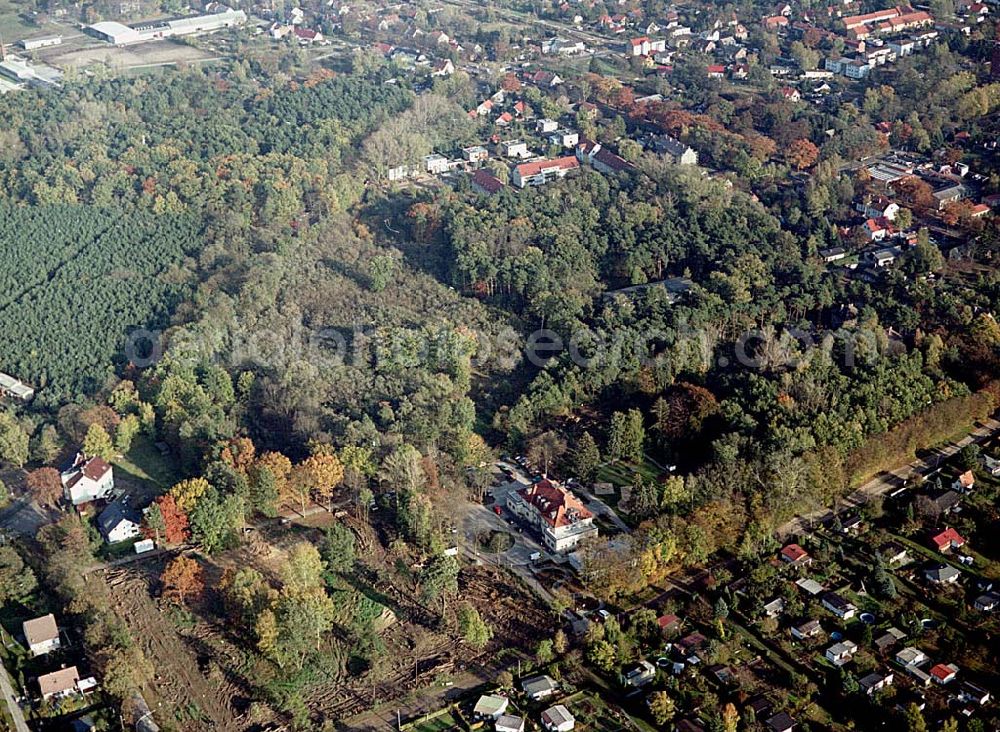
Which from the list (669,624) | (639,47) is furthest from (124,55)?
(669,624)

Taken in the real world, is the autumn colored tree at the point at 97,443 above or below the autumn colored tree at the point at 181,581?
above

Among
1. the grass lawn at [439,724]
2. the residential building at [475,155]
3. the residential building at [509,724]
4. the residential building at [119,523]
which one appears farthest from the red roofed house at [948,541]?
the residential building at [475,155]

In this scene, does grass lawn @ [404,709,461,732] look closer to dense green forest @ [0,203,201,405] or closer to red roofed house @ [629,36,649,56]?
dense green forest @ [0,203,201,405]

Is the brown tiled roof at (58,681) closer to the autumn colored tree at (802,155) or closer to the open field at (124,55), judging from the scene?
the autumn colored tree at (802,155)

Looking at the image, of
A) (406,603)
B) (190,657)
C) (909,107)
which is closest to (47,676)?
(190,657)

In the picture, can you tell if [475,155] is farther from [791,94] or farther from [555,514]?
[555,514]

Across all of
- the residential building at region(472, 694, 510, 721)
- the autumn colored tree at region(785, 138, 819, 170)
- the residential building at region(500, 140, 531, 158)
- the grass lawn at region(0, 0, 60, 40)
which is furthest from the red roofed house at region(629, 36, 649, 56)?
the residential building at region(472, 694, 510, 721)
